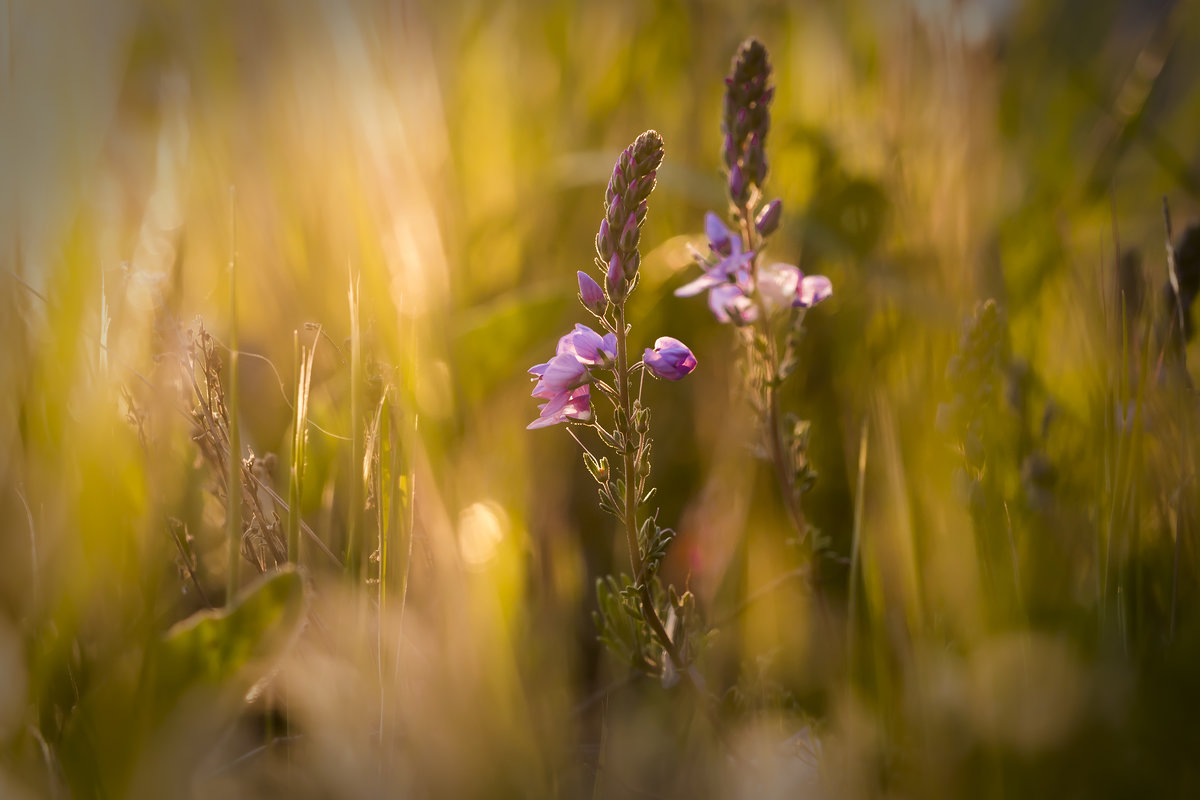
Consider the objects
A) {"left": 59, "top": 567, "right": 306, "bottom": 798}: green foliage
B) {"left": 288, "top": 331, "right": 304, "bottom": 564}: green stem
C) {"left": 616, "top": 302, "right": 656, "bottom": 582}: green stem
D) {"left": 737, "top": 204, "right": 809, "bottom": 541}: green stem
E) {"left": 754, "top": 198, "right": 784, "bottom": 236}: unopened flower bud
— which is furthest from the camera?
{"left": 754, "top": 198, "right": 784, "bottom": 236}: unopened flower bud

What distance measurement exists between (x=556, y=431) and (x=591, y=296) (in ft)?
1.20

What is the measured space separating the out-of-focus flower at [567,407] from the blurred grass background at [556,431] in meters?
0.11

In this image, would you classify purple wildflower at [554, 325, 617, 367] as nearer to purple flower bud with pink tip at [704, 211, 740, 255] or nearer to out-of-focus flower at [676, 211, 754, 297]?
out-of-focus flower at [676, 211, 754, 297]

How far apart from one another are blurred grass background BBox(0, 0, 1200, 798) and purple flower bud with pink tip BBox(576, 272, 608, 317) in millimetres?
200

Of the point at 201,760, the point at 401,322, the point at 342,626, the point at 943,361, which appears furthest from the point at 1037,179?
the point at 201,760

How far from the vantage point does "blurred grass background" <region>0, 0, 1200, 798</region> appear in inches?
23.6

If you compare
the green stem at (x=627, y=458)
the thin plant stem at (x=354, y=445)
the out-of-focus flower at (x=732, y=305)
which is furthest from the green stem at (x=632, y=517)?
the out-of-focus flower at (x=732, y=305)

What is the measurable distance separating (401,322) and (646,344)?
63 cm

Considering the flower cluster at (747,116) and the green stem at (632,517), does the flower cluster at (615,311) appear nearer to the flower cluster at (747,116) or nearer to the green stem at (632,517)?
the green stem at (632,517)

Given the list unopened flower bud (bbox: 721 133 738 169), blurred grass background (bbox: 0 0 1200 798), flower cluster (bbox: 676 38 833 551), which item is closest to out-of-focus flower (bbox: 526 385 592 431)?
blurred grass background (bbox: 0 0 1200 798)

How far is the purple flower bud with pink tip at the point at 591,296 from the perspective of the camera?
873 mm

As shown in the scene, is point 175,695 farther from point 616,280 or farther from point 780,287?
point 780,287

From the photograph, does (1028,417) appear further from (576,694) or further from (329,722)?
(329,722)

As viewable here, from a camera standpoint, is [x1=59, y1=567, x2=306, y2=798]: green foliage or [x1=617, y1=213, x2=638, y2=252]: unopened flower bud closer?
[x1=59, y1=567, x2=306, y2=798]: green foliage
